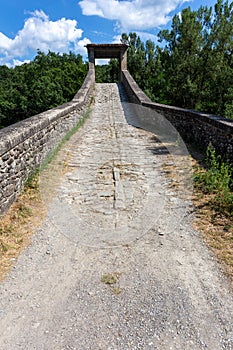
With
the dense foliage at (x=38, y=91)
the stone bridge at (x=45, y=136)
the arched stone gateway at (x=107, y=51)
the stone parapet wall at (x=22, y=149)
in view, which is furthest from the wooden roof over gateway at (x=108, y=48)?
the stone parapet wall at (x=22, y=149)

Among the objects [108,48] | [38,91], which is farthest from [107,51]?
[38,91]

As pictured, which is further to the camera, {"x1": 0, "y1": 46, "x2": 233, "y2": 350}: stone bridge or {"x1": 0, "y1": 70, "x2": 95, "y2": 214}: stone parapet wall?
{"x1": 0, "y1": 70, "x2": 95, "y2": 214}: stone parapet wall

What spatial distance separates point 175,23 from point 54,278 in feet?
61.7

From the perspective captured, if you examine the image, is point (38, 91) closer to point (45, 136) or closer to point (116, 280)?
point (45, 136)

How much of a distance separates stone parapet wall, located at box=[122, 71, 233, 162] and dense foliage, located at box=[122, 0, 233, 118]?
348 inches

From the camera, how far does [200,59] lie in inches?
661

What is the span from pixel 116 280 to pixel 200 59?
17.5 metres

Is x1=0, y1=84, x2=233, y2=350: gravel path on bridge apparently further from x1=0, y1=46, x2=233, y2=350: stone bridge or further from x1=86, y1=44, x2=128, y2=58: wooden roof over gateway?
x1=86, y1=44, x2=128, y2=58: wooden roof over gateway

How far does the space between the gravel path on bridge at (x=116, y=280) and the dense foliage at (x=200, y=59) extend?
1385 centimetres

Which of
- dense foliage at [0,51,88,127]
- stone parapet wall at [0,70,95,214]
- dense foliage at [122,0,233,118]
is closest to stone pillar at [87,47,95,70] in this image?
dense foliage at [122,0,233,118]

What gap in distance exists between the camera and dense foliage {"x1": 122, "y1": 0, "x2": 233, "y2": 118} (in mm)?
16328

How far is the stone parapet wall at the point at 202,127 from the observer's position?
4781 millimetres

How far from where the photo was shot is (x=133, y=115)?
11.5m

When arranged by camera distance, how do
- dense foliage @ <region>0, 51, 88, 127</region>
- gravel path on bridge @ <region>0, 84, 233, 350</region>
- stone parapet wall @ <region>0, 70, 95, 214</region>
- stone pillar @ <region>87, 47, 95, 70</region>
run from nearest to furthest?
gravel path on bridge @ <region>0, 84, 233, 350</region>
stone parapet wall @ <region>0, 70, 95, 214</region>
stone pillar @ <region>87, 47, 95, 70</region>
dense foliage @ <region>0, 51, 88, 127</region>
